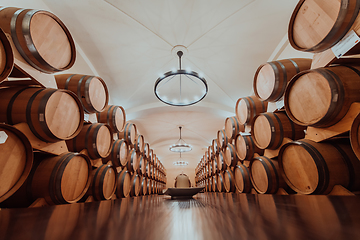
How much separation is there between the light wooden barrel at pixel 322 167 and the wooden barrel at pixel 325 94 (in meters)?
0.33

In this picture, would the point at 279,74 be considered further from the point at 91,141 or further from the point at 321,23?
the point at 91,141

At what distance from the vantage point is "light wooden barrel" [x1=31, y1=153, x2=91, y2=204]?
204cm

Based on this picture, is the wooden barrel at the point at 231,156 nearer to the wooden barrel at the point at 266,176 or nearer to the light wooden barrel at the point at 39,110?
the wooden barrel at the point at 266,176

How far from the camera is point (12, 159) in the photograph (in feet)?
5.24

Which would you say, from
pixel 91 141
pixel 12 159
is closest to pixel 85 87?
pixel 91 141

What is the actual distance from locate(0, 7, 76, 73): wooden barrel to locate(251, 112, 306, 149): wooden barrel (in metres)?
3.35

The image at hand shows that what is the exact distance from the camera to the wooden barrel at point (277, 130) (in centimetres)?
294

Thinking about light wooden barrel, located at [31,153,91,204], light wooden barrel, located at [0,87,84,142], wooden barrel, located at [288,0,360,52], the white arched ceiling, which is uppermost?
the white arched ceiling

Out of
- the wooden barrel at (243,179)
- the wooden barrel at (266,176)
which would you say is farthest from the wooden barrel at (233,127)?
the wooden barrel at (266,176)

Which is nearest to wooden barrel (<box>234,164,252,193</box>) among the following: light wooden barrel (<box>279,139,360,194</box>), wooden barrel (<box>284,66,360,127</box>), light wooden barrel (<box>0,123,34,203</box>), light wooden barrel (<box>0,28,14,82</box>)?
light wooden barrel (<box>279,139,360,194</box>)

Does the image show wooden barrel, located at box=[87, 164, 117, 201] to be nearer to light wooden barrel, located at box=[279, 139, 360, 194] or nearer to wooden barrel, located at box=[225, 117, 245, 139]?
light wooden barrel, located at box=[279, 139, 360, 194]

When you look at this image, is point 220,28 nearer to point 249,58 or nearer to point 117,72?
point 249,58

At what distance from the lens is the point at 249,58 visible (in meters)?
5.43

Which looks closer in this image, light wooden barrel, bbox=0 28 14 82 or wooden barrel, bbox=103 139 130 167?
light wooden barrel, bbox=0 28 14 82
